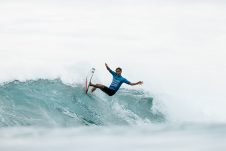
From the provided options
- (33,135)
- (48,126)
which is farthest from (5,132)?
(48,126)

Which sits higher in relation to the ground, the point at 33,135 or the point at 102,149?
the point at 33,135

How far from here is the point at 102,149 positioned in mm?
18844

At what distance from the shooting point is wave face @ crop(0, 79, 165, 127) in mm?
29078

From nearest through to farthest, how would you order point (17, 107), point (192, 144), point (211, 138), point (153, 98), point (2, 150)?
point (2, 150) < point (192, 144) < point (211, 138) < point (17, 107) < point (153, 98)

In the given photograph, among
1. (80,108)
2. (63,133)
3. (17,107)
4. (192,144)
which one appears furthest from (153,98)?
(192,144)

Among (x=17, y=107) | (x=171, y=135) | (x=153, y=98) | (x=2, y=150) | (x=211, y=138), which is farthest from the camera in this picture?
(x=153, y=98)

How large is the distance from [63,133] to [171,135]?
3.52m

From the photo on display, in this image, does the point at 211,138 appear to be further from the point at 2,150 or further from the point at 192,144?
the point at 2,150

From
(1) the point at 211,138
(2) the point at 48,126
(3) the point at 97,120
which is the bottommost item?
(1) the point at 211,138

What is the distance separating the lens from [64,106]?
3162 centimetres

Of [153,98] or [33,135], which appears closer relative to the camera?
[33,135]

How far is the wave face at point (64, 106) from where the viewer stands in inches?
1145

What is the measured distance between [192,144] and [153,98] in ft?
58.9

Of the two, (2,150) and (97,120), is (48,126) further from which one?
(2,150)
